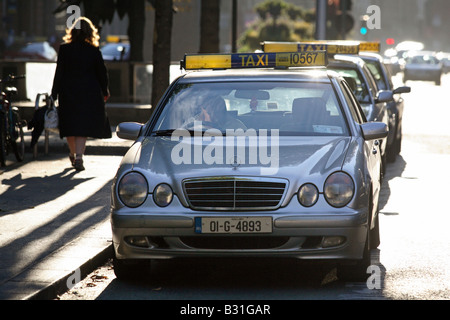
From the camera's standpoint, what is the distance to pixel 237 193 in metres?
7.11

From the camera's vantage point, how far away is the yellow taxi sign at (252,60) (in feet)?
29.7

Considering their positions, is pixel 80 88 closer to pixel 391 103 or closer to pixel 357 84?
pixel 357 84

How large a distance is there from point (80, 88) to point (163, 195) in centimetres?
646

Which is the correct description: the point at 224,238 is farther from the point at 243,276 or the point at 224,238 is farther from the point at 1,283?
the point at 1,283

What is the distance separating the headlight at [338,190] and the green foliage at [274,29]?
4429 cm

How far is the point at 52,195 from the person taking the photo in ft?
37.3

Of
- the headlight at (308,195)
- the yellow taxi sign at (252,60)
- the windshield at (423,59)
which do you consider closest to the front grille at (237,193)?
the headlight at (308,195)

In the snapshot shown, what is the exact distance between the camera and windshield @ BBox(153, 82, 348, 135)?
26.8 ft

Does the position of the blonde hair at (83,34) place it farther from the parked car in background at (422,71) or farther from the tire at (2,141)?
the parked car in background at (422,71)

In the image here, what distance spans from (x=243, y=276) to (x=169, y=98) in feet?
5.36

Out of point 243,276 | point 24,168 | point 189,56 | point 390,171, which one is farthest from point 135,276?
point 390,171

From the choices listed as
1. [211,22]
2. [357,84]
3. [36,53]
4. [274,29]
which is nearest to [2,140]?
[357,84]
